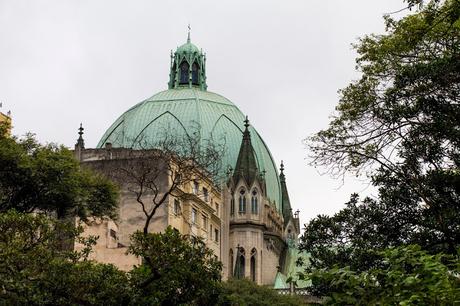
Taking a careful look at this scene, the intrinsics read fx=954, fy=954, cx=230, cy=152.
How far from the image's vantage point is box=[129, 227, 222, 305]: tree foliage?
817 inches

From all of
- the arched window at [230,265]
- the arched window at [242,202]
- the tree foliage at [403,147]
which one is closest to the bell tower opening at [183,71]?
the arched window at [242,202]

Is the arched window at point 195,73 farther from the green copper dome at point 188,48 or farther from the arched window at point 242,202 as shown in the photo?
the arched window at point 242,202

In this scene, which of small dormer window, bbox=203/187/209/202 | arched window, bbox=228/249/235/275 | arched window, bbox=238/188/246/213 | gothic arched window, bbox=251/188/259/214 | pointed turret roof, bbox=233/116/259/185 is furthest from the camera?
pointed turret roof, bbox=233/116/259/185

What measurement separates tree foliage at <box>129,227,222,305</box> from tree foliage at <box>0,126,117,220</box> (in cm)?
1402

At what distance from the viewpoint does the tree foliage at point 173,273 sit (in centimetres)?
2075

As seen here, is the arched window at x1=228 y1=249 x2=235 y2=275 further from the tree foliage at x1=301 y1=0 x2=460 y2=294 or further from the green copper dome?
the tree foliage at x1=301 y1=0 x2=460 y2=294

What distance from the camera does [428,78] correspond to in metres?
21.6

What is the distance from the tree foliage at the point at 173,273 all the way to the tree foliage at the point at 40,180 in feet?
46.0

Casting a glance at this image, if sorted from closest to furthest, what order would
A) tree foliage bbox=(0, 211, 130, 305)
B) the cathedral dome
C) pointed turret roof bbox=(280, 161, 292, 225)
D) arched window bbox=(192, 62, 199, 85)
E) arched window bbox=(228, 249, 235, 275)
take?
tree foliage bbox=(0, 211, 130, 305)
arched window bbox=(228, 249, 235, 275)
the cathedral dome
pointed turret roof bbox=(280, 161, 292, 225)
arched window bbox=(192, 62, 199, 85)

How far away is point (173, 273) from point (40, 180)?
16.0 metres

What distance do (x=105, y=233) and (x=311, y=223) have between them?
2775 cm

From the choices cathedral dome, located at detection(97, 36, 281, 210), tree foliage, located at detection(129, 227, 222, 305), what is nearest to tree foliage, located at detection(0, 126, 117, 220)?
tree foliage, located at detection(129, 227, 222, 305)

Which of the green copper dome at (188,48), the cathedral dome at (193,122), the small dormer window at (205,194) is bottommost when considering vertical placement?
the small dormer window at (205,194)

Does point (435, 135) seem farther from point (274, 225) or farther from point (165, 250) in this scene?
point (274, 225)
